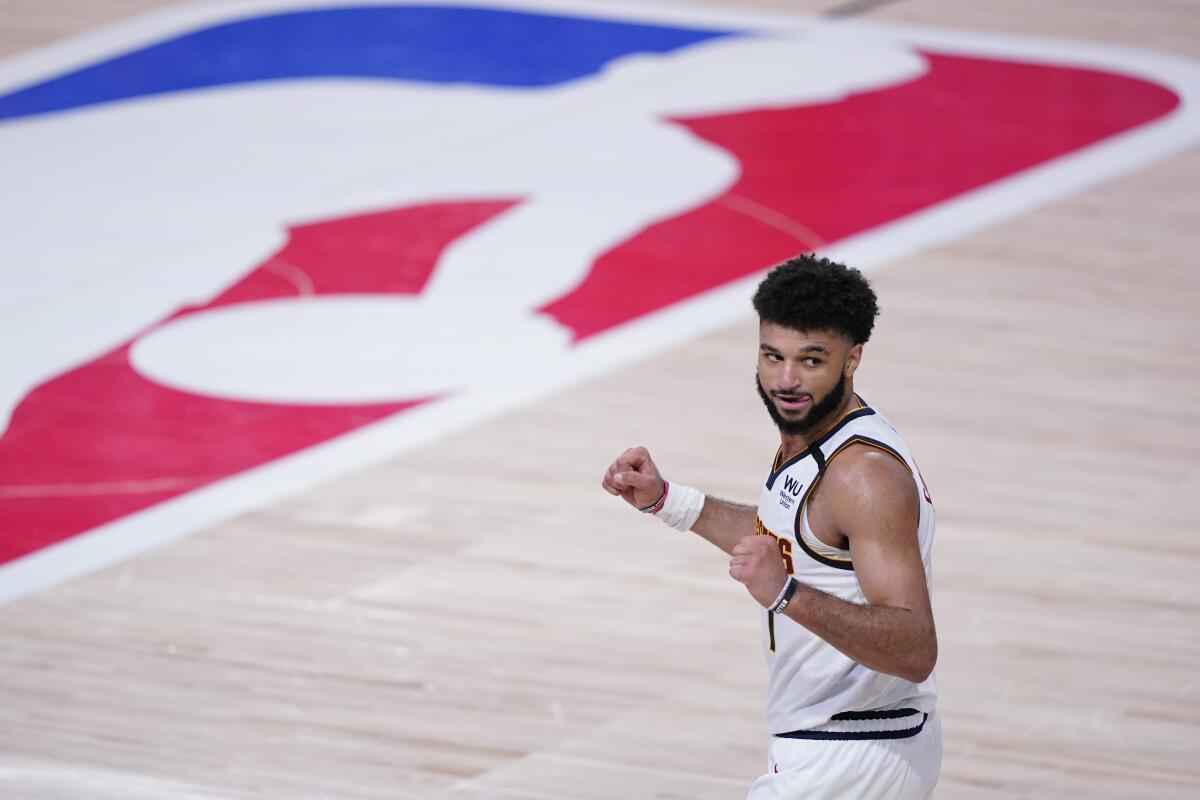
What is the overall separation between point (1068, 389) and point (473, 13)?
234 inches

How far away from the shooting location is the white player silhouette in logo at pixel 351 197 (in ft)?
23.7

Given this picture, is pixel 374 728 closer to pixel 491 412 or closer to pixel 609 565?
pixel 609 565

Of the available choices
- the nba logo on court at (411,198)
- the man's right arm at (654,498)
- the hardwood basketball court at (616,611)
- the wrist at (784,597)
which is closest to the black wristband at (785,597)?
the wrist at (784,597)

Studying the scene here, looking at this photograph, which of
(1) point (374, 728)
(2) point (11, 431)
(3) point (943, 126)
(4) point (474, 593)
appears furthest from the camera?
(3) point (943, 126)

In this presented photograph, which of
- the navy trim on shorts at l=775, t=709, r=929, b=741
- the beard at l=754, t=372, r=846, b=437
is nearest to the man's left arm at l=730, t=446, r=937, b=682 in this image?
the beard at l=754, t=372, r=846, b=437

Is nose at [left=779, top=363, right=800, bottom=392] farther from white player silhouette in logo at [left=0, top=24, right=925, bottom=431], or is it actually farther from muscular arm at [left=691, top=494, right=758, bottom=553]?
white player silhouette in logo at [left=0, top=24, right=925, bottom=431]

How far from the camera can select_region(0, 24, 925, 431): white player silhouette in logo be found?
721 cm

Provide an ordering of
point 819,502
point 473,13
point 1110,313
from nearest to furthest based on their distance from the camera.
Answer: point 819,502, point 1110,313, point 473,13

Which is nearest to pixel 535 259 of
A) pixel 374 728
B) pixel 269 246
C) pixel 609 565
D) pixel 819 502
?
pixel 269 246

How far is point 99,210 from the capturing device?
28.5 feet

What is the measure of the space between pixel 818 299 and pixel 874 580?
488 millimetres

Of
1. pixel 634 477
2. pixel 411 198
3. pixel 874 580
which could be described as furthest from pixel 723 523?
pixel 411 198

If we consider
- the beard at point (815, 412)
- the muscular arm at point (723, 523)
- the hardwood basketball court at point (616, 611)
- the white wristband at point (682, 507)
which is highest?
the beard at point (815, 412)

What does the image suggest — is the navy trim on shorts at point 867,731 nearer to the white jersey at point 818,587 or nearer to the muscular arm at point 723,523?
the white jersey at point 818,587
